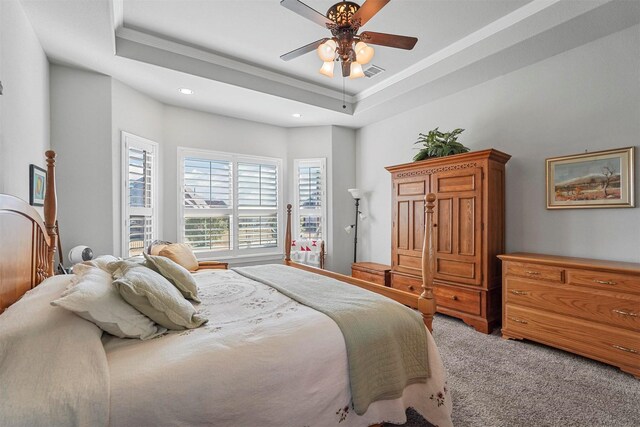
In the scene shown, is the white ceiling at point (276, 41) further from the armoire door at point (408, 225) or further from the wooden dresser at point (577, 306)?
the wooden dresser at point (577, 306)

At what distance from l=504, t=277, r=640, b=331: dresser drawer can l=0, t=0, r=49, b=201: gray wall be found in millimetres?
4226

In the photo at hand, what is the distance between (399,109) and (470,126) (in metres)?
1.08

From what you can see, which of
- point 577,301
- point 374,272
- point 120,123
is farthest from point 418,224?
point 120,123

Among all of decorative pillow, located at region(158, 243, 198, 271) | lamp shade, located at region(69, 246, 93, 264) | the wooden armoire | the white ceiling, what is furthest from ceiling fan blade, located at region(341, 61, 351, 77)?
lamp shade, located at region(69, 246, 93, 264)

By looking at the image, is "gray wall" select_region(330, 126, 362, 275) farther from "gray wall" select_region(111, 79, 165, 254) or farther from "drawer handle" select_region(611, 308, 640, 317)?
"drawer handle" select_region(611, 308, 640, 317)

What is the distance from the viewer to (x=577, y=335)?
2412 millimetres

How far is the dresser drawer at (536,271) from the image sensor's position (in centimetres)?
254

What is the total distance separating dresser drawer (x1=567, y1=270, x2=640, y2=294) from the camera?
Result: 2.16 meters

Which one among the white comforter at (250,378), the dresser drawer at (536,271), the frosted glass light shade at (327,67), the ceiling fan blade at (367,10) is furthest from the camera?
the dresser drawer at (536,271)

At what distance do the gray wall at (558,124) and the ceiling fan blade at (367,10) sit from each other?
7.32 feet

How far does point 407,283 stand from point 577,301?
1715 mm

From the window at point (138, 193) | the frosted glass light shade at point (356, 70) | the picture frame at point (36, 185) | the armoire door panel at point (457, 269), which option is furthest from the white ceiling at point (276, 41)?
the armoire door panel at point (457, 269)

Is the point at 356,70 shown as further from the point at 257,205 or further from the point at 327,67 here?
the point at 257,205

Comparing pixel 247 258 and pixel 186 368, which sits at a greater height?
pixel 186 368
